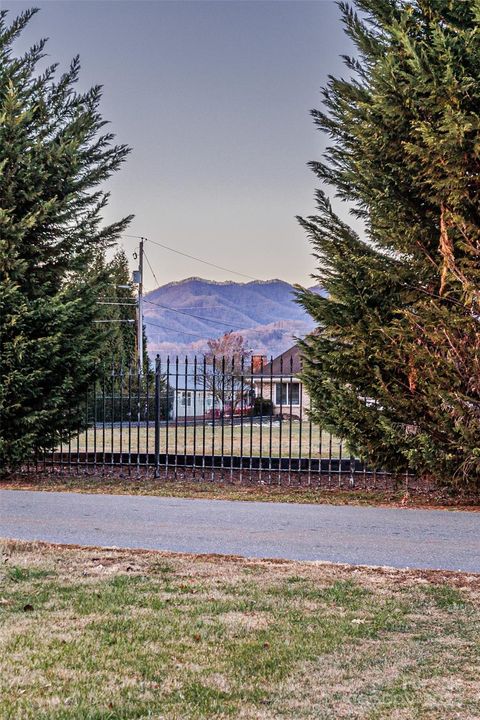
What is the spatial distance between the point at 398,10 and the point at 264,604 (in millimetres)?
8490

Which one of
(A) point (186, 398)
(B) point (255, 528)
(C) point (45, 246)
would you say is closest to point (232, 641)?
(B) point (255, 528)

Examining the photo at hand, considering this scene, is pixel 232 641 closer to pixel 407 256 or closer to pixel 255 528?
pixel 255 528

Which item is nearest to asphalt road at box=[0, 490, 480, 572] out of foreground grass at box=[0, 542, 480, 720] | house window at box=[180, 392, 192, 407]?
foreground grass at box=[0, 542, 480, 720]

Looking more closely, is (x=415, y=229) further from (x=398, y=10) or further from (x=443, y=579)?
(x=443, y=579)

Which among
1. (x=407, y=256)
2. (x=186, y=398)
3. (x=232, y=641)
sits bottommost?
(x=232, y=641)

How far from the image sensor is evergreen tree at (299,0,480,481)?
31.1 feet

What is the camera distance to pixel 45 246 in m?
13.1

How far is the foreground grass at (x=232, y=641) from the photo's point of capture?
148 inches

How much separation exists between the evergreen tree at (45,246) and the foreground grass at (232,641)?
5.79 metres

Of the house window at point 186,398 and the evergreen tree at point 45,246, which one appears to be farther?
the house window at point 186,398

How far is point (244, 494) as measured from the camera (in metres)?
11.5

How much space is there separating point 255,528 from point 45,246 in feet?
23.0

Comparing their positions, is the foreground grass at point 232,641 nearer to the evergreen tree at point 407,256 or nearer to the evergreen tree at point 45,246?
the evergreen tree at point 407,256

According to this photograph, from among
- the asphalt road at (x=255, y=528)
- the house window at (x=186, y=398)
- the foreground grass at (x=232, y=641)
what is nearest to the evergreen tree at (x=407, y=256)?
the asphalt road at (x=255, y=528)
